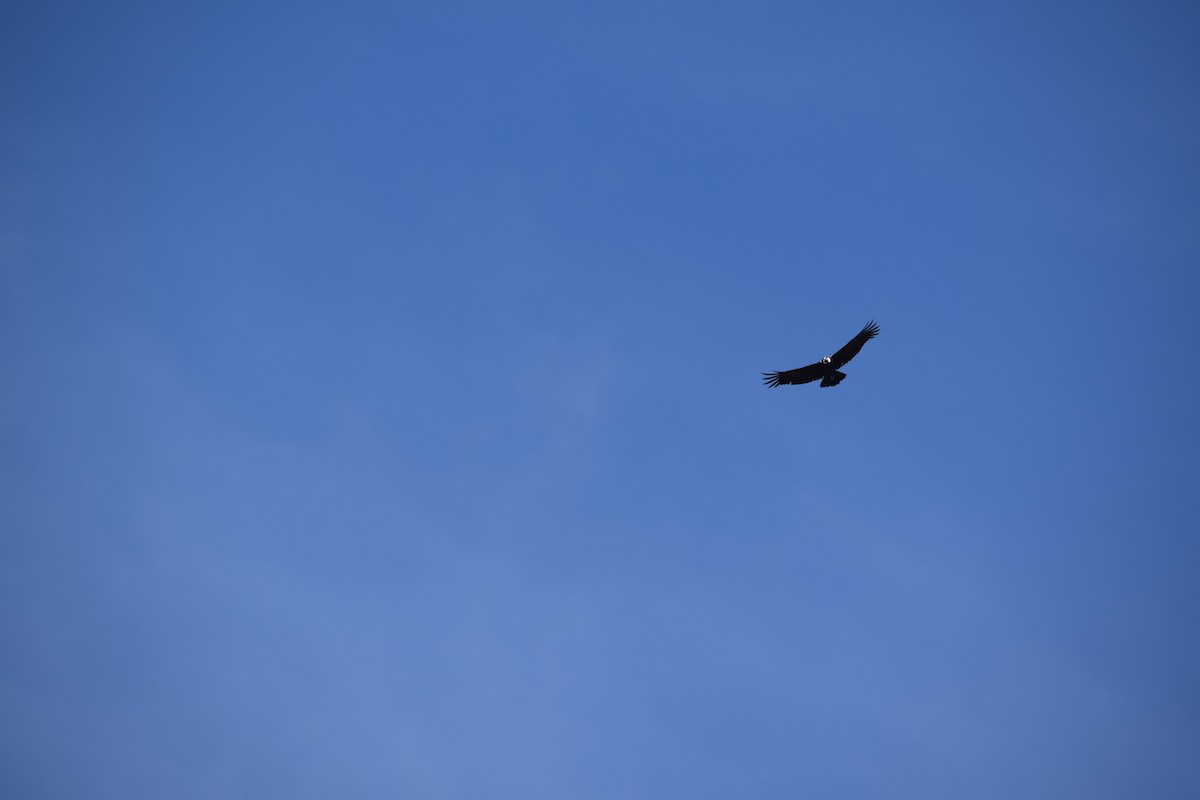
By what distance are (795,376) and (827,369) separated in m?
1.31

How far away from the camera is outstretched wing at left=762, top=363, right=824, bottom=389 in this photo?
43.2 meters

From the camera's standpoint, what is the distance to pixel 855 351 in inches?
1708

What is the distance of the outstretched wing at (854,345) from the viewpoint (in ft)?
141

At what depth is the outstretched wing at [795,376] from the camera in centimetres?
4325

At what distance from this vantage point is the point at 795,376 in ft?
143

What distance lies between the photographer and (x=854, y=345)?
141 ft

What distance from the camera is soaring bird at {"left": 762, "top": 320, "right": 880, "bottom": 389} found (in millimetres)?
42969

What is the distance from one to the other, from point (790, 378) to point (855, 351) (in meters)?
2.84

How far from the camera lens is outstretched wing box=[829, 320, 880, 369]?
42844mm

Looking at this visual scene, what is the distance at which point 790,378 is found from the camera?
43469 mm

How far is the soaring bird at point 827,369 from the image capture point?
43.0m

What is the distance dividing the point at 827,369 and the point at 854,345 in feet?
4.71

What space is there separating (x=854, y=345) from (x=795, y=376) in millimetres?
2643
